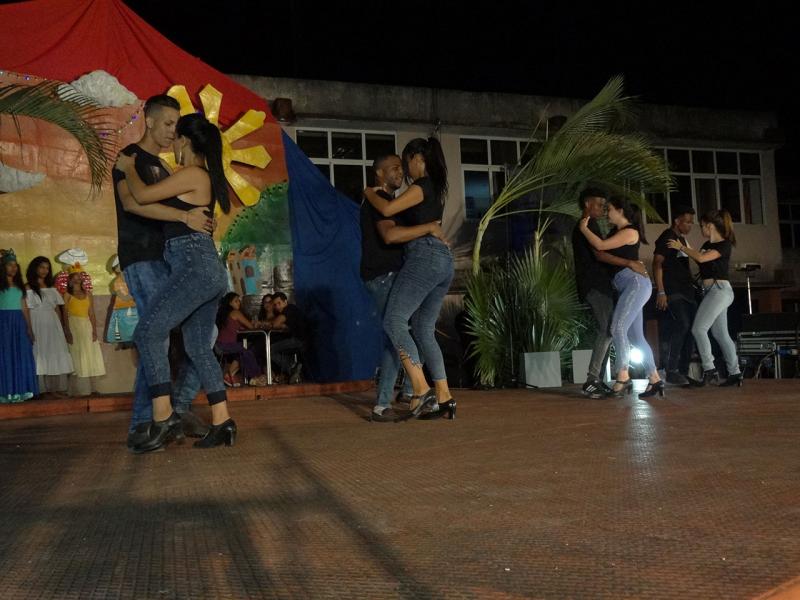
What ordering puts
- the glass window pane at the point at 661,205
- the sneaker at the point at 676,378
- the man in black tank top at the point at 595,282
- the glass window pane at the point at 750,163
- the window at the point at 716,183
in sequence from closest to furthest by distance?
1. the man in black tank top at the point at 595,282
2. the sneaker at the point at 676,378
3. the glass window pane at the point at 661,205
4. the window at the point at 716,183
5. the glass window pane at the point at 750,163

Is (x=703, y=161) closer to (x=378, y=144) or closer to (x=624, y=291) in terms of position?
(x=378, y=144)

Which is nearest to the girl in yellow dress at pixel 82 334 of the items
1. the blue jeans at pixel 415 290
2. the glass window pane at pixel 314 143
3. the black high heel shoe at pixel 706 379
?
the blue jeans at pixel 415 290

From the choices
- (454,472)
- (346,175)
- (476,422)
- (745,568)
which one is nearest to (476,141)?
(346,175)

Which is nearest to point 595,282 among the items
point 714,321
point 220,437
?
point 714,321

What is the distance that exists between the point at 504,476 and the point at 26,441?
3.57 metres

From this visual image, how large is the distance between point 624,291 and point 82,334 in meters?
6.62

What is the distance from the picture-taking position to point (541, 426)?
5359 millimetres

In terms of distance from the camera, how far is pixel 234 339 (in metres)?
11.6

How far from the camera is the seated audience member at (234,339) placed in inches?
453

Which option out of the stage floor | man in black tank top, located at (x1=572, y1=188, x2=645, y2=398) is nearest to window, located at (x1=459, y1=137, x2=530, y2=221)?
man in black tank top, located at (x1=572, y1=188, x2=645, y2=398)

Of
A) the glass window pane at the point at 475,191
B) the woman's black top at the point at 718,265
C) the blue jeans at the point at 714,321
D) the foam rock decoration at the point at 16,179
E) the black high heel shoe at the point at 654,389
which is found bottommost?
the black high heel shoe at the point at 654,389

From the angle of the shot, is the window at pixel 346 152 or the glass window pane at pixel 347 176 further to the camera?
the glass window pane at pixel 347 176

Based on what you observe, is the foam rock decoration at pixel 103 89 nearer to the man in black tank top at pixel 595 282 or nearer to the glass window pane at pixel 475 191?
the man in black tank top at pixel 595 282

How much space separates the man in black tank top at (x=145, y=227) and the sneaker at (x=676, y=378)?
5823mm
